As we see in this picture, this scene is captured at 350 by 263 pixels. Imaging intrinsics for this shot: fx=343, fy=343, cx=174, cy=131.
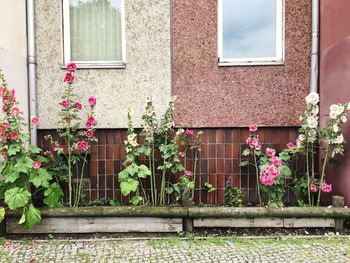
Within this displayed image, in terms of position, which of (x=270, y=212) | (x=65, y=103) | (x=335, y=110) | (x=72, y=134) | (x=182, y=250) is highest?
(x=65, y=103)

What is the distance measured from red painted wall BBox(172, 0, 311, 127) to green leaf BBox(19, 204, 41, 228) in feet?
7.48

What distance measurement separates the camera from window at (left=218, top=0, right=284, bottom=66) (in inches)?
203

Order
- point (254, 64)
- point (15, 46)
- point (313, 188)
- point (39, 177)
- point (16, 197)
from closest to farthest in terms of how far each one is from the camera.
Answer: point (16, 197) → point (39, 177) → point (313, 188) → point (15, 46) → point (254, 64)


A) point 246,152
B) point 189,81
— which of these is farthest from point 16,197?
point 246,152

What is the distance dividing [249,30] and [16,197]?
396 cm

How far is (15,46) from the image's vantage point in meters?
4.70

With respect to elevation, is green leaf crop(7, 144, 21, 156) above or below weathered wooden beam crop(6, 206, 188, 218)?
above

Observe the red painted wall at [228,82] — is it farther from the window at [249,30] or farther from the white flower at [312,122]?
the white flower at [312,122]

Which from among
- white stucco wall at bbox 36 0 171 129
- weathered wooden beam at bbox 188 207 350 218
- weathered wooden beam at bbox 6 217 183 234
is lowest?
weathered wooden beam at bbox 6 217 183 234

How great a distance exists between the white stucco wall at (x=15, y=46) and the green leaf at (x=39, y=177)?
1.04 meters

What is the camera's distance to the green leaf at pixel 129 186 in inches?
172

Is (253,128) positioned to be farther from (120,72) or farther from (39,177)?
(39,177)

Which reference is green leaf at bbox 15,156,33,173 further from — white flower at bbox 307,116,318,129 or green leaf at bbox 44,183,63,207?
white flower at bbox 307,116,318,129

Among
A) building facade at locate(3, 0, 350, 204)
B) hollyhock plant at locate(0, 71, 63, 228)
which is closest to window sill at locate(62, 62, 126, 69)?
building facade at locate(3, 0, 350, 204)
